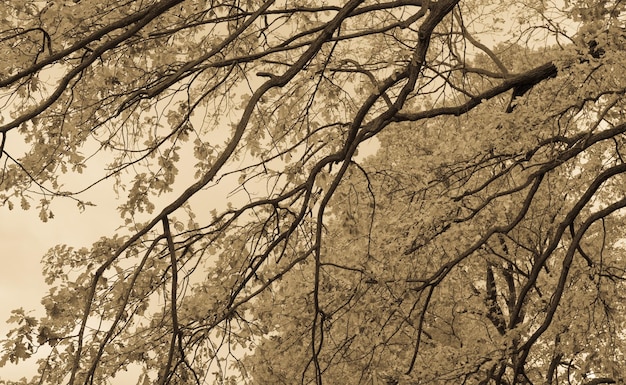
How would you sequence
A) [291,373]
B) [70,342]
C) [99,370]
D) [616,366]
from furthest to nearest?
[291,373] → [616,366] → [99,370] → [70,342]

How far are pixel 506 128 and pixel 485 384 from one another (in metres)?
2.85

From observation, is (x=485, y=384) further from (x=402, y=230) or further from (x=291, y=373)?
(x=291, y=373)

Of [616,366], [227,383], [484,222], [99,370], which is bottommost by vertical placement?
[616,366]

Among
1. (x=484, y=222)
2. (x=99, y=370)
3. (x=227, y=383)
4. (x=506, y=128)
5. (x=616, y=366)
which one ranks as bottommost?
(x=616, y=366)

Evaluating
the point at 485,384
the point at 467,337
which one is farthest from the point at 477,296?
the point at 485,384

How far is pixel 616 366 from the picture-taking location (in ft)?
30.9

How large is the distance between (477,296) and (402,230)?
673cm

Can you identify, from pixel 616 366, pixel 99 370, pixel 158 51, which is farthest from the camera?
pixel 616 366

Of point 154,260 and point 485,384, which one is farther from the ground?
point 154,260

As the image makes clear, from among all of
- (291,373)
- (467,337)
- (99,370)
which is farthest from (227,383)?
(467,337)

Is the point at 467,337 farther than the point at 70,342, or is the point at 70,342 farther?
the point at 467,337

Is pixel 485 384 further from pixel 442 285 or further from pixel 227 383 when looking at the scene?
pixel 442 285

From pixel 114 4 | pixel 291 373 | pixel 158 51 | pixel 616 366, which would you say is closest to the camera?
pixel 114 4

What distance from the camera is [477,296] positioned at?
15.8 meters
